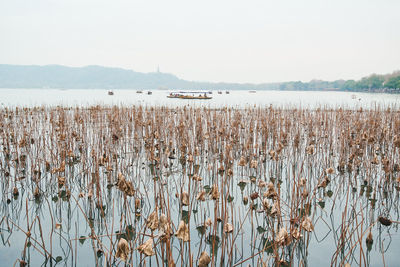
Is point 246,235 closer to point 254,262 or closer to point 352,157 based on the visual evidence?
point 254,262

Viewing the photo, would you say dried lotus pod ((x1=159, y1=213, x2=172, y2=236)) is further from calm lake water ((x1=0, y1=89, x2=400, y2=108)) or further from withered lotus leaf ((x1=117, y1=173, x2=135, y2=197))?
calm lake water ((x1=0, y1=89, x2=400, y2=108))

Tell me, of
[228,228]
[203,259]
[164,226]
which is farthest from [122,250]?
[228,228]

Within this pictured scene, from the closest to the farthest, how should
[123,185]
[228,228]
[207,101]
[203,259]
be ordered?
[203,259] → [123,185] → [228,228] → [207,101]

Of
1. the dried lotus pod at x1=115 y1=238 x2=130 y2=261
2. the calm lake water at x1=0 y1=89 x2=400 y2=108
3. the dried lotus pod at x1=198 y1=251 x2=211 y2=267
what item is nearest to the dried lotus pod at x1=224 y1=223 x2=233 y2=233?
the dried lotus pod at x1=198 y1=251 x2=211 y2=267

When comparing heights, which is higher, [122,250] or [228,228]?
[122,250]

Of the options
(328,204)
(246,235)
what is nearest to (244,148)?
(328,204)

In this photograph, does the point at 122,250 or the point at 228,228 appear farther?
the point at 228,228

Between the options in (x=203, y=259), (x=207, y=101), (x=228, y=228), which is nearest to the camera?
(x=203, y=259)

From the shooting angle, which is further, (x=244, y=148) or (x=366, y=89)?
(x=366, y=89)

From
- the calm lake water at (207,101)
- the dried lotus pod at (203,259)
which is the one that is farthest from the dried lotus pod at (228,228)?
the calm lake water at (207,101)

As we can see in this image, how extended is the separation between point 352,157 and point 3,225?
3.83m

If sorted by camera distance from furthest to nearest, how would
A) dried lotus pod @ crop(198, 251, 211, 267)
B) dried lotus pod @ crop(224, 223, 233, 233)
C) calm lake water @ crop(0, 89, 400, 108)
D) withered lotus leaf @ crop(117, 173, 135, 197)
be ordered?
1. calm lake water @ crop(0, 89, 400, 108)
2. dried lotus pod @ crop(224, 223, 233, 233)
3. withered lotus leaf @ crop(117, 173, 135, 197)
4. dried lotus pod @ crop(198, 251, 211, 267)

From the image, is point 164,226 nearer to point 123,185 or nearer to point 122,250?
point 122,250

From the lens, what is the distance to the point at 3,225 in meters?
2.33
